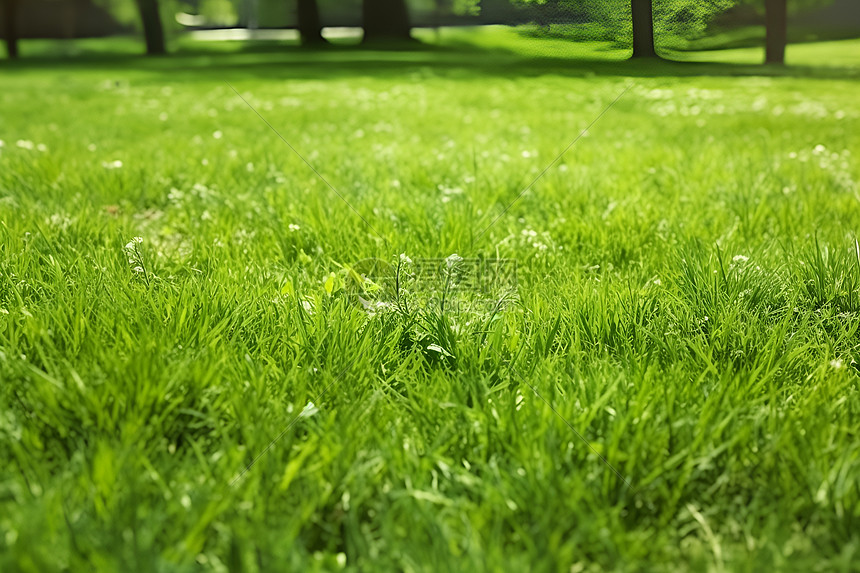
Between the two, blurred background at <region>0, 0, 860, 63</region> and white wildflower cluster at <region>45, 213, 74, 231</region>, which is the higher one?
blurred background at <region>0, 0, 860, 63</region>

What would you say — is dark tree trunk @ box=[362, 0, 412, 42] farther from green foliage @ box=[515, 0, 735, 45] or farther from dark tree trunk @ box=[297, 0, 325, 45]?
green foliage @ box=[515, 0, 735, 45]

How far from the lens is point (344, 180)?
452 cm

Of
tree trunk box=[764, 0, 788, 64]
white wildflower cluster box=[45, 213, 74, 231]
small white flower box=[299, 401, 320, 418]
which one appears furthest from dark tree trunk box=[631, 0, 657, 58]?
white wildflower cluster box=[45, 213, 74, 231]

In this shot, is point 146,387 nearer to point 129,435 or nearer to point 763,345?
point 129,435

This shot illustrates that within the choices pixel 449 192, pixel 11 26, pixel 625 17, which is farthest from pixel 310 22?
pixel 11 26

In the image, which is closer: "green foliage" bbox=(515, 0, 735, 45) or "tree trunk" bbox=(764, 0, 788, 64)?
"green foliage" bbox=(515, 0, 735, 45)

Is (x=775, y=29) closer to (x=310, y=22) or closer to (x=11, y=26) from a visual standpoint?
(x=310, y=22)

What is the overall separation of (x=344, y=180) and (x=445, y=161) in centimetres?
97

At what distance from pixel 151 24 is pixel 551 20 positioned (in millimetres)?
7472

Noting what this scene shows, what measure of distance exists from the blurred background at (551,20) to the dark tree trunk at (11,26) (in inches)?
984

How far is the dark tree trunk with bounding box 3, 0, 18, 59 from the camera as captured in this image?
2451cm

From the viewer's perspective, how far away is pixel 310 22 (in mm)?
3988

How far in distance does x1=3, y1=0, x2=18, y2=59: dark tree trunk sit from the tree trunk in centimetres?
2911

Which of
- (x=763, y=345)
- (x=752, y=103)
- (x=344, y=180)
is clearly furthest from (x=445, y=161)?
(x=752, y=103)
